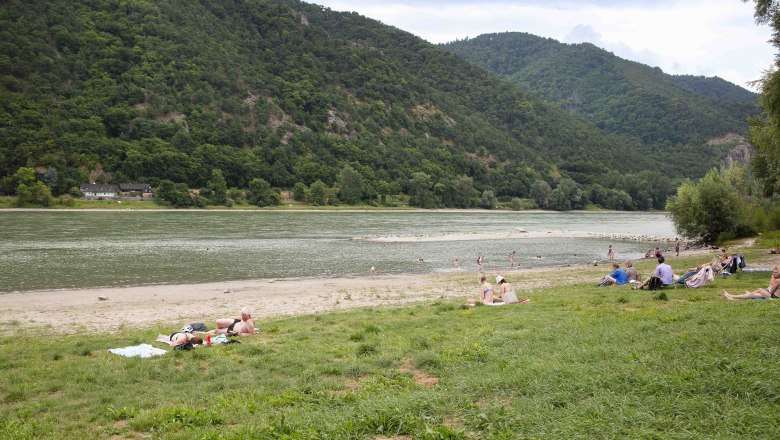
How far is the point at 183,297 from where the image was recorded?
987 inches

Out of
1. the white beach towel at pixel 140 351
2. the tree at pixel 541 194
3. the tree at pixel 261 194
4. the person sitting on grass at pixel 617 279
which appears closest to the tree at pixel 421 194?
the tree at pixel 541 194

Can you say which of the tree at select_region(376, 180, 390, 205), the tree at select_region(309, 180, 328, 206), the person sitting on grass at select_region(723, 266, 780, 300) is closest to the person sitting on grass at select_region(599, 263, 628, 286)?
the person sitting on grass at select_region(723, 266, 780, 300)

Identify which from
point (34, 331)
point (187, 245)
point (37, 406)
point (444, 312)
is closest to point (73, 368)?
point (37, 406)

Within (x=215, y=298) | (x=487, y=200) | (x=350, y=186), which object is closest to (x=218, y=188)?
(x=350, y=186)

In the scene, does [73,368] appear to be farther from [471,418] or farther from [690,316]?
[690,316]

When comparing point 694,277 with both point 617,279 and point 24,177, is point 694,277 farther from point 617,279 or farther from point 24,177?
point 24,177

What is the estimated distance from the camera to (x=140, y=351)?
11.6 metres

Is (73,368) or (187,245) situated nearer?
(73,368)

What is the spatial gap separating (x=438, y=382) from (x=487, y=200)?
151m

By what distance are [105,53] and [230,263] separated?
142837 millimetres

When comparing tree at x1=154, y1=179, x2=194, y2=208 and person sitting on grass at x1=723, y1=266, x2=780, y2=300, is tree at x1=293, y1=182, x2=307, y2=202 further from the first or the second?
person sitting on grass at x1=723, y1=266, x2=780, y2=300

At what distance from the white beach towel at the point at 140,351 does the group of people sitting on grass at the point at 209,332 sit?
533mm

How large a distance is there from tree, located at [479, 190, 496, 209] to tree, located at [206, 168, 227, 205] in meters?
74.1

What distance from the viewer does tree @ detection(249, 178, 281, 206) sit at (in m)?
125
